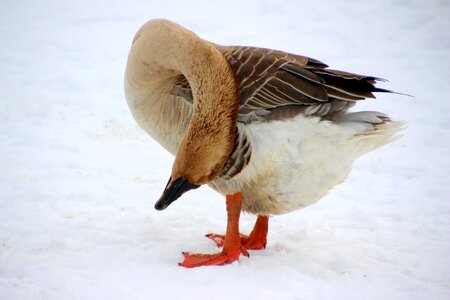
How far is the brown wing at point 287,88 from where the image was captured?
331 centimetres

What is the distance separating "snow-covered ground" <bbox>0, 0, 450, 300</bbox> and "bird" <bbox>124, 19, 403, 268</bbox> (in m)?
0.47

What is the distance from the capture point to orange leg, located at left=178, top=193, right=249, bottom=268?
11.6ft

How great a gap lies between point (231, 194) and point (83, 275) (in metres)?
1.11

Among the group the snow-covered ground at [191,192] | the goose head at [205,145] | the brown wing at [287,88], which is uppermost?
the brown wing at [287,88]

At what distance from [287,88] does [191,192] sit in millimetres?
2227

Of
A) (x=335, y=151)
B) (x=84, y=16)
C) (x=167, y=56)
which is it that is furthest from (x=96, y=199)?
(x=84, y=16)

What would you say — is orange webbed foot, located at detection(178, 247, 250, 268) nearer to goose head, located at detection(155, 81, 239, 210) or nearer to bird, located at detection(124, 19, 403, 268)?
bird, located at detection(124, 19, 403, 268)

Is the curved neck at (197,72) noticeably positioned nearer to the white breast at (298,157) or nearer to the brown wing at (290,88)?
the brown wing at (290,88)

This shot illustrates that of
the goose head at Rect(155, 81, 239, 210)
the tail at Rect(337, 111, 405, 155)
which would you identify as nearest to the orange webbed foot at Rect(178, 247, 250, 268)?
the goose head at Rect(155, 81, 239, 210)

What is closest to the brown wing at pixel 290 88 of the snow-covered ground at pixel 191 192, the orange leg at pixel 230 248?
the orange leg at pixel 230 248

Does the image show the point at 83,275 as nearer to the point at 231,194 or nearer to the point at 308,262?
the point at 231,194

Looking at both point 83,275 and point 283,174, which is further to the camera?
point 283,174

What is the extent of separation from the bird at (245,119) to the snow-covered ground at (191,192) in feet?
1.56

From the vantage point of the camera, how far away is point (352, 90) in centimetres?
338
